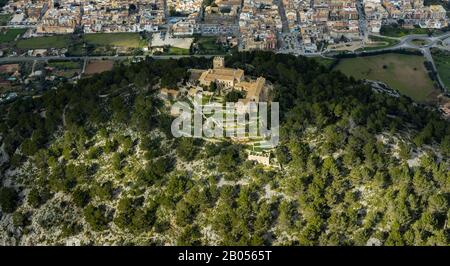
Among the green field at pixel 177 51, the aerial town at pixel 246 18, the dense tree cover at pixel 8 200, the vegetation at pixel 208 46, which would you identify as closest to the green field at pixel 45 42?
the aerial town at pixel 246 18

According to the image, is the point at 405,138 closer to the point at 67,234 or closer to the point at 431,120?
the point at 431,120

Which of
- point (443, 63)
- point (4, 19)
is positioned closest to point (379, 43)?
point (443, 63)

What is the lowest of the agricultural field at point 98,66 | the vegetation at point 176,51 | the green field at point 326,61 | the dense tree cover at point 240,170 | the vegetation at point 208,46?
the agricultural field at point 98,66

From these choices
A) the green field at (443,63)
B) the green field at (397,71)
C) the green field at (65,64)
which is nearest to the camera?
the green field at (397,71)

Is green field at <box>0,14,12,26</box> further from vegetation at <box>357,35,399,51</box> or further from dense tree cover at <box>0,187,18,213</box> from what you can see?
vegetation at <box>357,35,399,51</box>

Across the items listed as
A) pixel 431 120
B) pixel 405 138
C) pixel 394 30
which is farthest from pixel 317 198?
pixel 394 30

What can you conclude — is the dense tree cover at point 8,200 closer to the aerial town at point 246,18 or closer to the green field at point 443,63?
the aerial town at point 246,18
